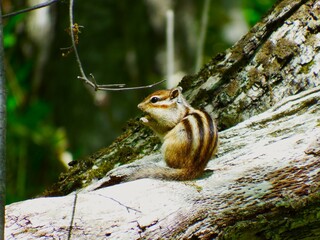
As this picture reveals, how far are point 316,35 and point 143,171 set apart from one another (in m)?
1.45

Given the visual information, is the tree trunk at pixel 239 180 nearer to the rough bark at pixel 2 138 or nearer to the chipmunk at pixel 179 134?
the chipmunk at pixel 179 134

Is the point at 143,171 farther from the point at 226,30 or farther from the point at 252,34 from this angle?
the point at 226,30

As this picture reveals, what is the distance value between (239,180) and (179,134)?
2.04 ft

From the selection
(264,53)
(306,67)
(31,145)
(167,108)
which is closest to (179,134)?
(167,108)

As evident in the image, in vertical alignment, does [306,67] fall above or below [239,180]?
above

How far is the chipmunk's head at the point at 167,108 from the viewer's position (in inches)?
160

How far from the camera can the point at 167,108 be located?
4.15 meters

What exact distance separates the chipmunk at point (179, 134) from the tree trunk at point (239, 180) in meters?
0.09

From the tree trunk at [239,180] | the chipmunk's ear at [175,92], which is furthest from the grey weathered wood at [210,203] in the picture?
the chipmunk's ear at [175,92]

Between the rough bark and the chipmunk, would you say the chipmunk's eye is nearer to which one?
the chipmunk

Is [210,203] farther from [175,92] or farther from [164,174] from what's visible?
[175,92]

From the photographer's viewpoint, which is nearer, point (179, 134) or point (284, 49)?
point (179, 134)

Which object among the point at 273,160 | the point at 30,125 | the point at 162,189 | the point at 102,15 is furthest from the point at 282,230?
the point at 102,15

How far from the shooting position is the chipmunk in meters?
3.44
